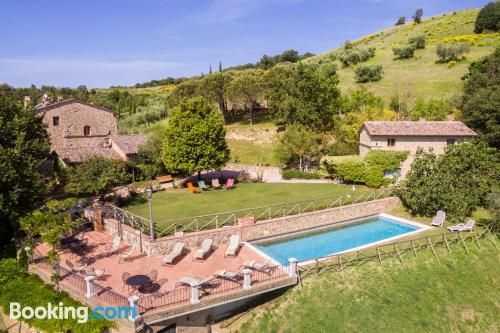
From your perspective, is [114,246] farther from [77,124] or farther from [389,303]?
[77,124]

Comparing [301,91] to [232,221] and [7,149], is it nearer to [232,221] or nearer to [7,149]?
[232,221]

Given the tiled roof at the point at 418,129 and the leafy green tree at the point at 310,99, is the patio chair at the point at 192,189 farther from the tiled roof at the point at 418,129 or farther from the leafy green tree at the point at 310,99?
the leafy green tree at the point at 310,99

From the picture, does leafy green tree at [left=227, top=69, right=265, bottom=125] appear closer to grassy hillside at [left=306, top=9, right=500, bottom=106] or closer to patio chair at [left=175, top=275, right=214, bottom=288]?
grassy hillside at [left=306, top=9, right=500, bottom=106]

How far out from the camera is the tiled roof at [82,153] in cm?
3494

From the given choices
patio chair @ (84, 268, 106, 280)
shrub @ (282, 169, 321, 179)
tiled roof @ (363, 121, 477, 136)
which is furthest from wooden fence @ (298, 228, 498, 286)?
shrub @ (282, 169, 321, 179)

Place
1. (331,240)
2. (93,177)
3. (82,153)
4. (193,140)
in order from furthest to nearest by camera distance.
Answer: (82,153) < (193,140) < (93,177) < (331,240)

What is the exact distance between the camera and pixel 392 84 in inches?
2714

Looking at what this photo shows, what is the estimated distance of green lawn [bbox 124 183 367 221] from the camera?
26.8 metres

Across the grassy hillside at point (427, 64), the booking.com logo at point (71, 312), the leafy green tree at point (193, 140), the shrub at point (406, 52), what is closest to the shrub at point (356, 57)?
the grassy hillside at point (427, 64)

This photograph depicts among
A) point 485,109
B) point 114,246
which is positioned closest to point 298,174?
point 485,109

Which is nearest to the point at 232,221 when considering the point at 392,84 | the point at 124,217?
the point at 124,217

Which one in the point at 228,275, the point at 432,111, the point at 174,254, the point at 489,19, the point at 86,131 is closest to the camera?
the point at 228,275

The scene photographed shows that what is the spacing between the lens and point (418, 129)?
34844mm

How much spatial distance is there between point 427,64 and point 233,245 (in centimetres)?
6960
